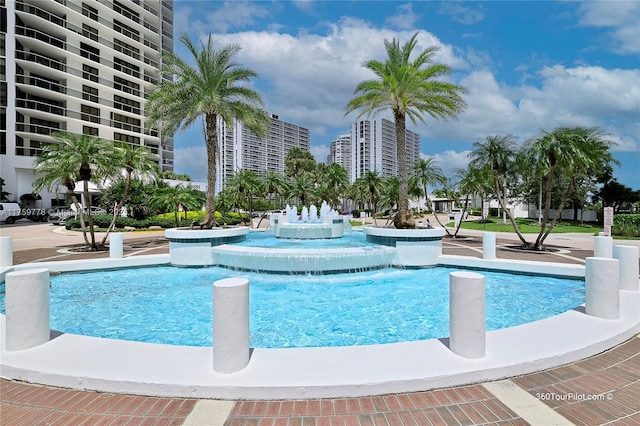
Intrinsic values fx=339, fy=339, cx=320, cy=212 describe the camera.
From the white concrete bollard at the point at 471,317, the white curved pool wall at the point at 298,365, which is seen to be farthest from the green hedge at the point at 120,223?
the white concrete bollard at the point at 471,317

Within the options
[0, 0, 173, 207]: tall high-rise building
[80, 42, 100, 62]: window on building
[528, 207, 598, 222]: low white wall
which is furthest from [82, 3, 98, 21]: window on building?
[528, 207, 598, 222]: low white wall

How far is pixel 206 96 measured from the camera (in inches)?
585

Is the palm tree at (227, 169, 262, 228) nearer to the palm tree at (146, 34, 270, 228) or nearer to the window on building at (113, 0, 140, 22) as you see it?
the palm tree at (146, 34, 270, 228)

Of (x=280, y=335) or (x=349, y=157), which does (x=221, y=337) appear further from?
(x=349, y=157)

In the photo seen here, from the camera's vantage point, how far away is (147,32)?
56156mm

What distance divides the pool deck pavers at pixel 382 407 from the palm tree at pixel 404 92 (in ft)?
37.7

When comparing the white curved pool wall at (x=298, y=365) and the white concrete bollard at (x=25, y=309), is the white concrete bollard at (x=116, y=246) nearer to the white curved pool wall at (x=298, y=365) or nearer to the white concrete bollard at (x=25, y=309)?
the white curved pool wall at (x=298, y=365)

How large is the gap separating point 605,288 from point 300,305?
575 cm

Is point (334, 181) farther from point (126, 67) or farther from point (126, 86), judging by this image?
point (126, 67)

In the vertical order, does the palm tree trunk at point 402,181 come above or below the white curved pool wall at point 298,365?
above

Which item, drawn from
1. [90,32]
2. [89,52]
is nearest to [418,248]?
[89,52]

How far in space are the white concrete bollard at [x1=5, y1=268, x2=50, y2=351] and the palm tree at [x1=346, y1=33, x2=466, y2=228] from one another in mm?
12953

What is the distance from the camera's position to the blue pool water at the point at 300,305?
248 inches

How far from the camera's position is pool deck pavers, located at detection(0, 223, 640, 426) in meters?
3.17
